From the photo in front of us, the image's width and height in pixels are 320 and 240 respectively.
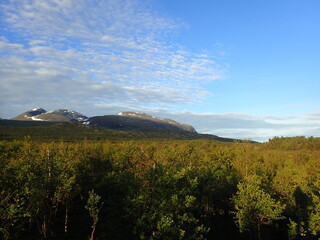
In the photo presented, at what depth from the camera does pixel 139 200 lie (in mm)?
29141

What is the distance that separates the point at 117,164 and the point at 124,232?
103ft

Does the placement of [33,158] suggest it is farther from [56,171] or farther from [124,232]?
[124,232]

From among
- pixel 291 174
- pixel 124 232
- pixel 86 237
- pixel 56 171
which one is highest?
pixel 56 171

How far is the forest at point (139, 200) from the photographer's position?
93.4 ft

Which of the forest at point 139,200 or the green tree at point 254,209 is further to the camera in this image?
the green tree at point 254,209

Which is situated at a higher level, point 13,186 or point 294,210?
point 13,186

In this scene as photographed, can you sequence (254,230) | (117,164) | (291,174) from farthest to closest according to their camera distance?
(291,174) → (117,164) → (254,230)

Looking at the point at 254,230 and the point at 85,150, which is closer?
the point at 254,230

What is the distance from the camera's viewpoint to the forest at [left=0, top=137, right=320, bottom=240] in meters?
28.5

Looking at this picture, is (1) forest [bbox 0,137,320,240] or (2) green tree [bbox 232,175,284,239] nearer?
(1) forest [bbox 0,137,320,240]

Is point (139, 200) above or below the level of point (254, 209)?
above

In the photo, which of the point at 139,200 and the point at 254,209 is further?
the point at 254,209

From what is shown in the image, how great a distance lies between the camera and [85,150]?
72.4 m

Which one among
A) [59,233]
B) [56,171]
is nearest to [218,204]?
[59,233]
